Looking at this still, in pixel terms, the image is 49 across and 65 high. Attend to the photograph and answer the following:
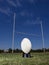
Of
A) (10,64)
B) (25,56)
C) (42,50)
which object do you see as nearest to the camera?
(10,64)

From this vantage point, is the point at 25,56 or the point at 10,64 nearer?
the point at 10,64

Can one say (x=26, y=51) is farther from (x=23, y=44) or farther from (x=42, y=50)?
(x=42, y=50)

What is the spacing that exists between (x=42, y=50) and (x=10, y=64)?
18875mm

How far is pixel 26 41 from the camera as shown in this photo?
49.6 feet

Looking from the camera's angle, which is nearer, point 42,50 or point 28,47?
point 28,47

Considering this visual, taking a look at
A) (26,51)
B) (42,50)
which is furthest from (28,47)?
(42,50)

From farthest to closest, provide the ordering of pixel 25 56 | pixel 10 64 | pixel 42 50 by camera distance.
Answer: pixel 42 50 → pixel 25 56 → pixel 10 64

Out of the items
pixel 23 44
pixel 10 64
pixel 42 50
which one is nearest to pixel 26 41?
pixel 23 44

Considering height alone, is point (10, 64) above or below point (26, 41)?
below

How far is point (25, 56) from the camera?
15.0 metres

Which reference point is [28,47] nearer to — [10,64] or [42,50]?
[10,64]

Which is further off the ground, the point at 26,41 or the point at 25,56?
the point at 26,41

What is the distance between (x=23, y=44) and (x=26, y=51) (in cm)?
61

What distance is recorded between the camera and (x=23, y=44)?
1509cm
